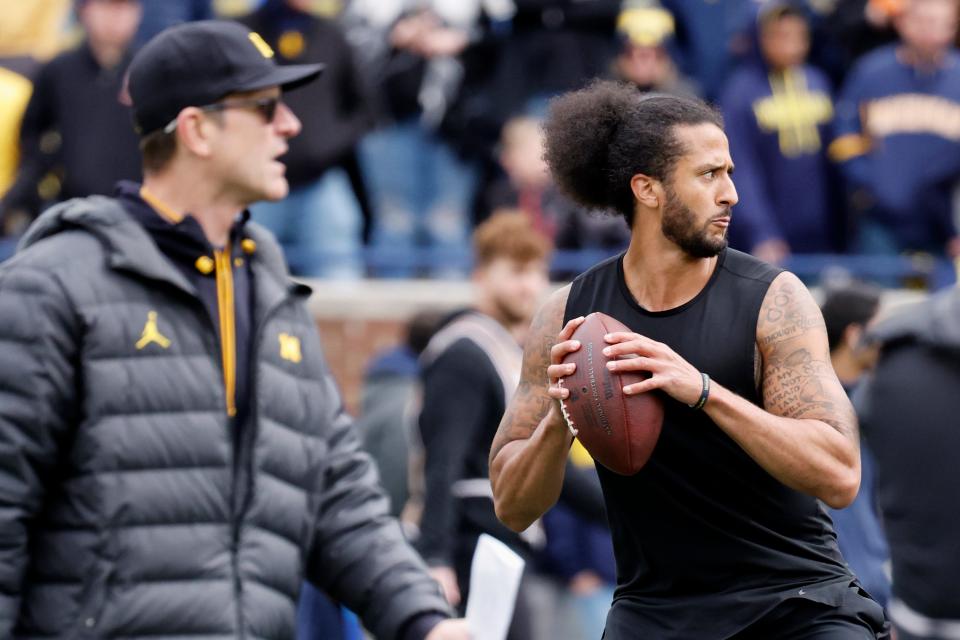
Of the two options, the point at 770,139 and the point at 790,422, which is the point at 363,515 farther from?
the point at 770,139

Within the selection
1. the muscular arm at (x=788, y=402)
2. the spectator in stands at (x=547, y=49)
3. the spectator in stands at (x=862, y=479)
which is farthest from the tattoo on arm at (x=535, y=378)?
the spectator in stands at (x=547, y=49)

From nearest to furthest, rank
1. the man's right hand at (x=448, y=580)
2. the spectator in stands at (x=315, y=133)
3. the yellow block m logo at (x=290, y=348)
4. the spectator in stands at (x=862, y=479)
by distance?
1. the yellow block m logo at (x=290, y=348)
2. the man's right hand at (x=448, y=580)
3. the spectator in stands at (x=862, y=479)
4. the spectator in stands at (x=315, y=133)

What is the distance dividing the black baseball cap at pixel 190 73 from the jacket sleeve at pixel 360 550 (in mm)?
912

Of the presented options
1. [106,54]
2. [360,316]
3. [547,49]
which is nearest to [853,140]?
[547,49]

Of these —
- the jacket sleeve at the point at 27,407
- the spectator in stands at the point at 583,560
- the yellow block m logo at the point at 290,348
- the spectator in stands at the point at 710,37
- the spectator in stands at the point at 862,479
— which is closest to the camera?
the jacket sleeve at the point at 27,407

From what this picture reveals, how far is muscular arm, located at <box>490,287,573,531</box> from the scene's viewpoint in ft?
14.5

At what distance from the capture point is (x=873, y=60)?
10789 millimetres

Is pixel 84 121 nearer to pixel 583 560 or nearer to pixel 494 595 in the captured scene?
pixel 583 560

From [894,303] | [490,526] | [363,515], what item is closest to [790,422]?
[363,515]

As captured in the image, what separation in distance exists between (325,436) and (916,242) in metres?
6.71

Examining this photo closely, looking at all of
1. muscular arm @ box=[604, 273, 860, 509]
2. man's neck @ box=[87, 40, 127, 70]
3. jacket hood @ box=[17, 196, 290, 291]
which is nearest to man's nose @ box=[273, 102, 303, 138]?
jacket hood @ box=[17, 196, 290, 291]

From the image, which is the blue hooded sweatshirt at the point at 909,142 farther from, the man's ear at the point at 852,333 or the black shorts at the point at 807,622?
the black shorts at the point at 807,622

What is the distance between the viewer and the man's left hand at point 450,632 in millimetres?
4789

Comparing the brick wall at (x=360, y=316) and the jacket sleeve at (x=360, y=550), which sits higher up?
the jacket sleeve at (x=360, y=550)
